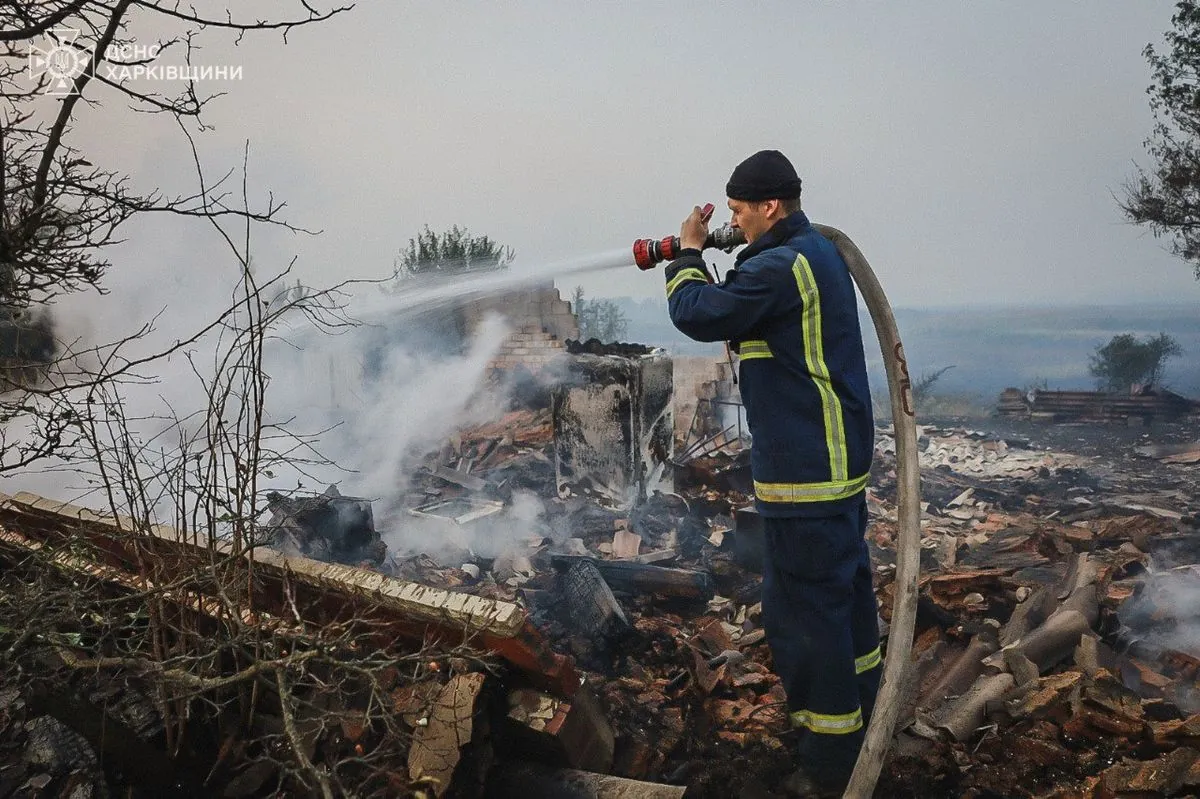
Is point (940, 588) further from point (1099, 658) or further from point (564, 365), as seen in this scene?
point (564, 365)

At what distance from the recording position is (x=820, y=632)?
2688 millimetres

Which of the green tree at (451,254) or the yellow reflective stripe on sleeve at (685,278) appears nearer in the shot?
the yellow reflective stripe on sleeve at (685,278)

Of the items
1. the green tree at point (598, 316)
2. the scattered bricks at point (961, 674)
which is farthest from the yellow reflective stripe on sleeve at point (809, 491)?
the green tree at point (598, 316)

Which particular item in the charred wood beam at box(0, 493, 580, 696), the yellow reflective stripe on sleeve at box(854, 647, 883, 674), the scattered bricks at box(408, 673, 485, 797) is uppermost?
the charred wood beam at box(0, 493, 580, 696)

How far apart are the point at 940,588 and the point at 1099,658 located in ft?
3.40

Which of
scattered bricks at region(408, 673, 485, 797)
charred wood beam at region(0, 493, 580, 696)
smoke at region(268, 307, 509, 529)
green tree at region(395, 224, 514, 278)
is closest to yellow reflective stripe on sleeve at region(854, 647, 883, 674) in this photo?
charred wood beam at region(0, 493, 580, 696)

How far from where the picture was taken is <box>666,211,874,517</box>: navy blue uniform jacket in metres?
2.64

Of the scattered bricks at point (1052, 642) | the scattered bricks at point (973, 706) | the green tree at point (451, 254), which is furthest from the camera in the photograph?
the green tree at point (451, 254)

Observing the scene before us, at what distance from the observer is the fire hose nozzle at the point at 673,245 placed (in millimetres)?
3111

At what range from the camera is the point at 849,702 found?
2.70 meters

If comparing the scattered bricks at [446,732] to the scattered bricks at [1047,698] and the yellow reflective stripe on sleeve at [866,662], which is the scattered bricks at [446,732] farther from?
the scattered bricks at [1047,698]

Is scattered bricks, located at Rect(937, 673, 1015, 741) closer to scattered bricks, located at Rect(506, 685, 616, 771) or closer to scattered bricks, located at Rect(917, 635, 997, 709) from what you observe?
scattered bricks, located at Rect(917, 635, 997, 709)

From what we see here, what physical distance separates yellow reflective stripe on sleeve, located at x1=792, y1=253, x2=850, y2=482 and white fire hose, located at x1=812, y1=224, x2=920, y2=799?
0.20 metres

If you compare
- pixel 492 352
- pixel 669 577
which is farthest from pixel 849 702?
pixel 492 352
